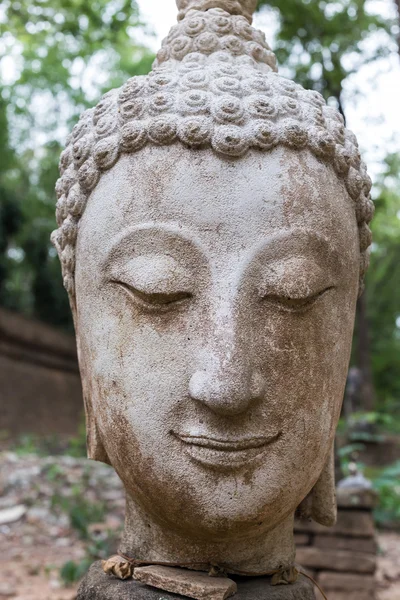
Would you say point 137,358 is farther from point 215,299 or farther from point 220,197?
point 220,197

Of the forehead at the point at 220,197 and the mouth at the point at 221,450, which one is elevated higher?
the forehead at the point at 220,197

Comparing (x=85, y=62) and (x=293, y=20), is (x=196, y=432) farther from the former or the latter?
(x=85, y=62)

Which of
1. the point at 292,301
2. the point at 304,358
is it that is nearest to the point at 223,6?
the point at 292,301

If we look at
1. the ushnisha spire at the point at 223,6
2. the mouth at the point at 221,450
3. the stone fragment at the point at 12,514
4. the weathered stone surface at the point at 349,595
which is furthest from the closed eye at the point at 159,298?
the stone fragment at the point at 12,514

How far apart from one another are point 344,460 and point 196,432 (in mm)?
4473

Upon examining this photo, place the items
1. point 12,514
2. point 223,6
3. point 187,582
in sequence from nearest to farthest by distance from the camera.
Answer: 1. point 187,582
2. point 223,6
3. point 12,514

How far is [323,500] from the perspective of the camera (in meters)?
2.04

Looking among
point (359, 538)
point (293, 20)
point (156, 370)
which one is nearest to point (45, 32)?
point (293, 20)

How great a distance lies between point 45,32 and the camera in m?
6.48

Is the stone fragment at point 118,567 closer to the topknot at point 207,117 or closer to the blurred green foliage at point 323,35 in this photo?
the topknot at point 207,117

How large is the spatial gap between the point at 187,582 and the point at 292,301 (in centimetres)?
74

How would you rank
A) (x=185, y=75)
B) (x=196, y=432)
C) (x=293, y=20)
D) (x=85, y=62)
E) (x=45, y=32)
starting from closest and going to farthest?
(x=196, y=432), (x=185, y=75), (x=293, y=20), (x=45, y=32), (x=85, y=62)

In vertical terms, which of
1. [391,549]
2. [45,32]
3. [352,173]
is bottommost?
[391,549]

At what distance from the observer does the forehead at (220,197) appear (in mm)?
1646
